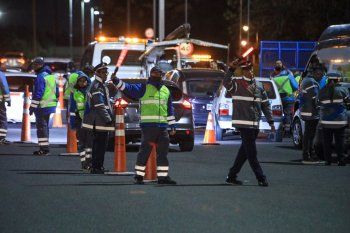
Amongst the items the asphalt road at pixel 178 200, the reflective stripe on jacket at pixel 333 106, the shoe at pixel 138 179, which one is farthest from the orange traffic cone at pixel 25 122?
the shoe at pixel 138 179

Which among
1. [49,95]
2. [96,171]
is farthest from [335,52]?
[96,171]

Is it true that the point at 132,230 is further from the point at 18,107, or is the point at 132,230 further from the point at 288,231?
the point at 18,107

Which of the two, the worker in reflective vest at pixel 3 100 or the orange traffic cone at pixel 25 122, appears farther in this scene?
the orange traffic cone at pixel 25 122

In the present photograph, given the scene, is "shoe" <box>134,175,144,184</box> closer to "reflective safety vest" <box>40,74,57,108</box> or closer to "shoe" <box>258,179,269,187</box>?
"shoe" <box>258,179,269,187</box>

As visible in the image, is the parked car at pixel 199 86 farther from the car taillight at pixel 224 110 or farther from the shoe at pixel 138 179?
the shoe at pixel 138 179

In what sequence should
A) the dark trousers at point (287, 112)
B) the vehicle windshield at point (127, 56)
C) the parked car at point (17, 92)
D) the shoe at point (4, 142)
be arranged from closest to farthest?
the shoe at point (4, 142) → the dark trousers at point (287, 112) → the parked car at point (17, 92) → the vehicle windshield at point (127, 56)

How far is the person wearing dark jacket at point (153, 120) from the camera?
46.3 ft

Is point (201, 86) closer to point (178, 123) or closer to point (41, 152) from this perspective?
point (178, 123)

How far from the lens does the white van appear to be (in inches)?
1167

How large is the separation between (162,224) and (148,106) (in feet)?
13.4

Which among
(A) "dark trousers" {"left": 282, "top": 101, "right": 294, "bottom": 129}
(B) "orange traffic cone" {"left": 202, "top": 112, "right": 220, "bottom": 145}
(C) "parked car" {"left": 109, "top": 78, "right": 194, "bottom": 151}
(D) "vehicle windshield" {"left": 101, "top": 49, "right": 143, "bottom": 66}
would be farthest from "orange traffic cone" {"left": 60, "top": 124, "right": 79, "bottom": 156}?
A: (D) "vehicle windshield" {"left": 101, "top": 49, "right": 143, "bottom": 66}

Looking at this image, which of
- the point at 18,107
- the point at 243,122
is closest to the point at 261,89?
the point at 243,122

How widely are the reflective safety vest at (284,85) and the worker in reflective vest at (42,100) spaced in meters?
7.72

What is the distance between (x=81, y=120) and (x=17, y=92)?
11125 mm
